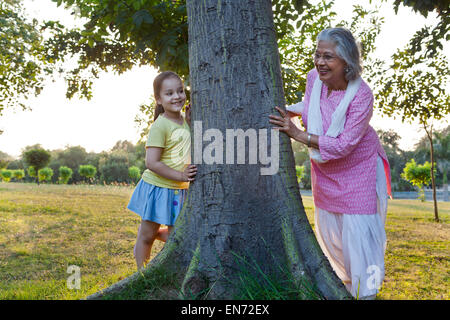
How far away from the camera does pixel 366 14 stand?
330 inches

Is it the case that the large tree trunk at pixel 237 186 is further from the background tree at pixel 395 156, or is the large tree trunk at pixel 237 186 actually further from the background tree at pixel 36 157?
the background tree at pixel 395 156

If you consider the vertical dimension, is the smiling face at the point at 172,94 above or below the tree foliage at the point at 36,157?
below

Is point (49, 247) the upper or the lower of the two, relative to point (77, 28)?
lower

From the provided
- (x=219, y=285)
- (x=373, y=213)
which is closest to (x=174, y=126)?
(x=219, y=285)

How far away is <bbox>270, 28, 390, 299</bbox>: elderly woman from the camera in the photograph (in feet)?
8.94

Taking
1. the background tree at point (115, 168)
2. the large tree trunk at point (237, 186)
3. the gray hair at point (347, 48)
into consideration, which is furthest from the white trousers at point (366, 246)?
the background tree at point (115, 168)

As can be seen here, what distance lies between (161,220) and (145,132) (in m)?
3.59

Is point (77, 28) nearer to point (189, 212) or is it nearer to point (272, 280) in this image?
point (189, 212)

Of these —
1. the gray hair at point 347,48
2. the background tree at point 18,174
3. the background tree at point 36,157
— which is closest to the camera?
the gray hair at point 347,48

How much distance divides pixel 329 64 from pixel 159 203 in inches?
69.3

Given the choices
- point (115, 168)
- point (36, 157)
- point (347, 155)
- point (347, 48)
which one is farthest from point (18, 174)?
point (347, 48)

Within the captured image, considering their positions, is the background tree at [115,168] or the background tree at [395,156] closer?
the background tree at [115,168]

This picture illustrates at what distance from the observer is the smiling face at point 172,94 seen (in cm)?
322
